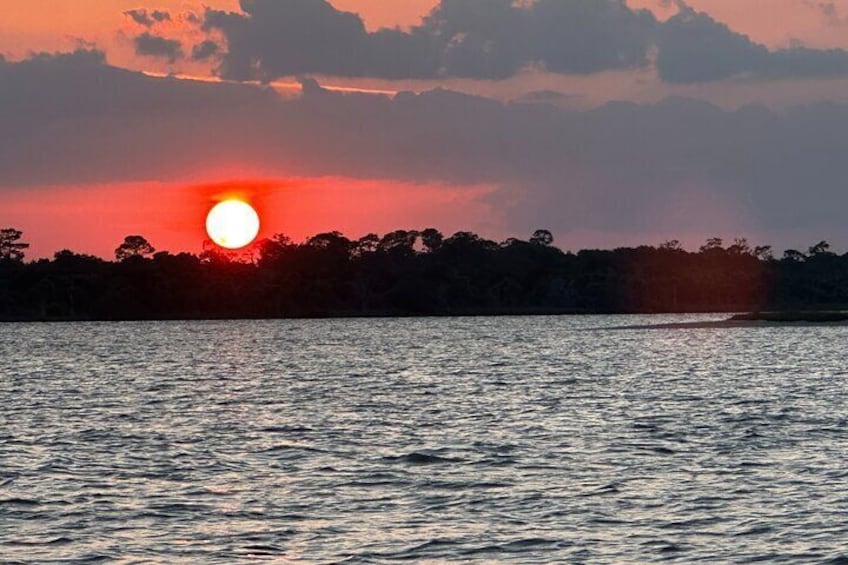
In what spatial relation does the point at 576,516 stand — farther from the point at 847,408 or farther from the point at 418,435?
the point at 847,408

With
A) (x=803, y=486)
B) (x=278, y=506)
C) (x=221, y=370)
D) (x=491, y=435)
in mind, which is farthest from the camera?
(x=221, y=370)

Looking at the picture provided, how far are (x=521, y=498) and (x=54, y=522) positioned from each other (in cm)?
1131

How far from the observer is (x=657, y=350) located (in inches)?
5709

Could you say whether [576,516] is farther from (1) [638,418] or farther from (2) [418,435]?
(1) [638,418]

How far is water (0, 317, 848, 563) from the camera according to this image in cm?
2862

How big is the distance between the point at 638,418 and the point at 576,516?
26414 mm

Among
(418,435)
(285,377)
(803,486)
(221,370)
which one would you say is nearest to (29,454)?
(418,435)

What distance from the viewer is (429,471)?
130ft

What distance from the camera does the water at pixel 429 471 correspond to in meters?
28.6

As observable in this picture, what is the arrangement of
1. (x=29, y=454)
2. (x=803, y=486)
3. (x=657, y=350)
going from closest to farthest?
(x=803, y=486) → (x=29, y=454) → (x=657, y=350)

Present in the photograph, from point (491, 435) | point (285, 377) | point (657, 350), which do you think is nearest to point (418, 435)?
point (491, 435)

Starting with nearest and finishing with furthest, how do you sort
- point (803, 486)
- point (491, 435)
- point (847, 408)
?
point (803, 486)
point (491, 435)
point (847, 408)

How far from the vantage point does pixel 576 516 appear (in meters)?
31.7

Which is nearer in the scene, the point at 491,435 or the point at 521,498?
the point at 521,498
